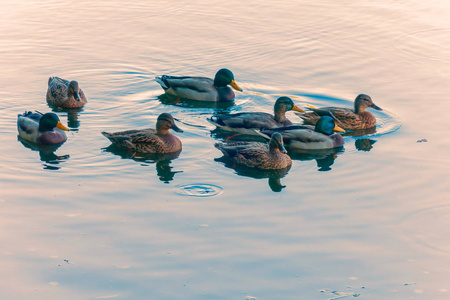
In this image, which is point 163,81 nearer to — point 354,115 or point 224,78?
point 224,78

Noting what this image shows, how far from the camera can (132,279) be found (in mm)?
8984

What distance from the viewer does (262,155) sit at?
12.9m

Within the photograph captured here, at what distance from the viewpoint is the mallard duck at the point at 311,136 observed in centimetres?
1408

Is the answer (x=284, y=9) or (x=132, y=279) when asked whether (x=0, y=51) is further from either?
(x=132, y=279)

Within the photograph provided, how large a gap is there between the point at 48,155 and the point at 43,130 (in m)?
0.80

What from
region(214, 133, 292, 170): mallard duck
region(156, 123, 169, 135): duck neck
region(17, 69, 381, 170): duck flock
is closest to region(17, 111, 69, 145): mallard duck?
region(17, 69, 381, 170): duck flock

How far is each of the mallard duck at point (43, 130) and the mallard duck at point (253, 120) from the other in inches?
124

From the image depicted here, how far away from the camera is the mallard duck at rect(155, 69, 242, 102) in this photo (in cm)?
1686

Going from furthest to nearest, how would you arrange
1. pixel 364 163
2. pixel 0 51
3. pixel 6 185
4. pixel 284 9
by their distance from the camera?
1. pixel 284 9
2. pixel 0 51
3. pixel 364 163
4. pixel 6 185

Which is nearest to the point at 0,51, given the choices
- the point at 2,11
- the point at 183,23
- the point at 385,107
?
the point at 2,11

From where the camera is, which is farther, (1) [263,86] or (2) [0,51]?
(2) [0,51]

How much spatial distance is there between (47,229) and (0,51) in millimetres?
10153

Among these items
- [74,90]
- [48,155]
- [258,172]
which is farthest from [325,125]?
[74,90]

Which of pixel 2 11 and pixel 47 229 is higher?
pixel 2 11
